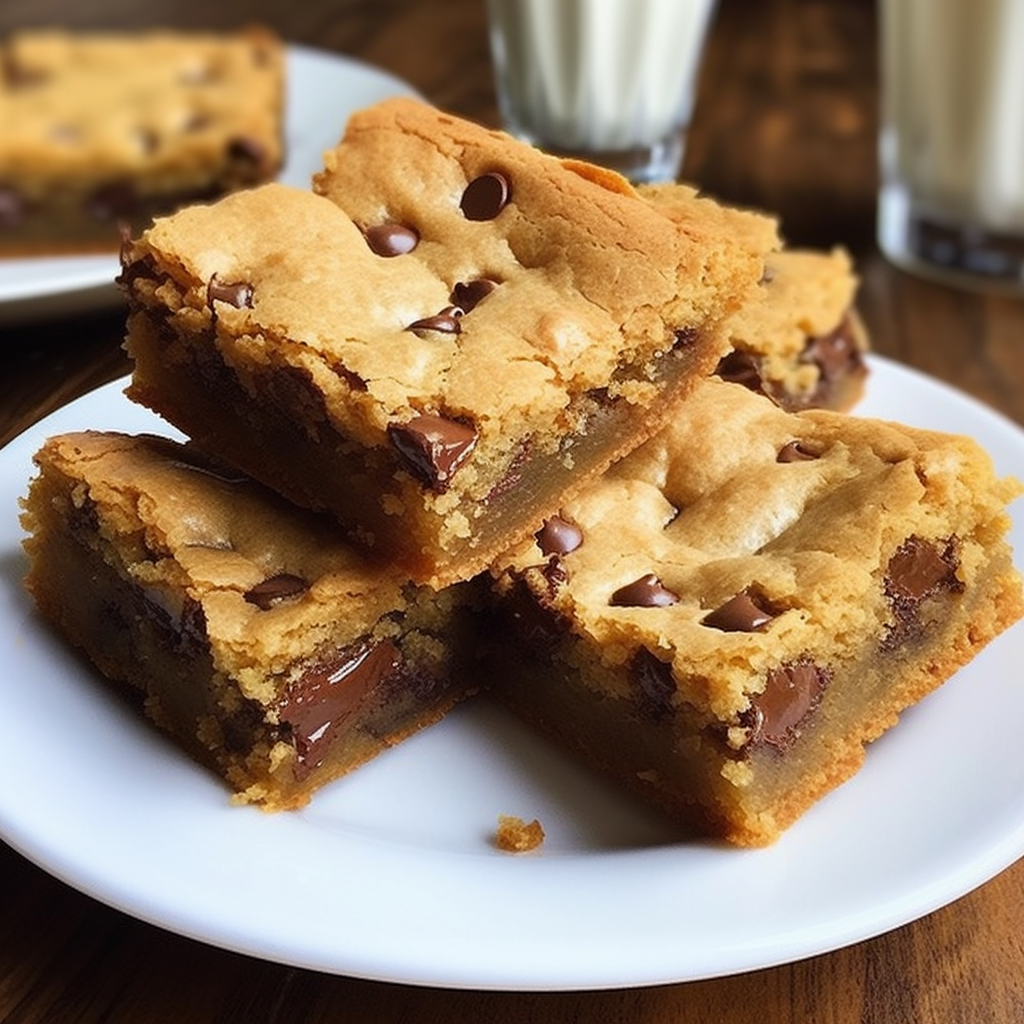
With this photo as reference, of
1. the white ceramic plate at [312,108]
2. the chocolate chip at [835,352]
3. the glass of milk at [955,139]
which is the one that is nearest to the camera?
the chocolate chip at [835,352]

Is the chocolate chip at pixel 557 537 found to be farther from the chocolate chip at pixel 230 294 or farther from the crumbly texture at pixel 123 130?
the crumbly texture at pixel 123 130

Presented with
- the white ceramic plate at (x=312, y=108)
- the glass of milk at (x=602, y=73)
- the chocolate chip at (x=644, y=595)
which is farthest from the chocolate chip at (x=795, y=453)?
the white ceramic plate at (x=312, y=108)

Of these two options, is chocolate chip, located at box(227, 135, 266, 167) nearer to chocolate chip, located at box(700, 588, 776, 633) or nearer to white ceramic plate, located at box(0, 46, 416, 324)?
white ceramic plate, located at box(0, 46, 416, 324)

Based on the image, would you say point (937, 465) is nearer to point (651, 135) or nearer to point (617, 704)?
point (617, 704)

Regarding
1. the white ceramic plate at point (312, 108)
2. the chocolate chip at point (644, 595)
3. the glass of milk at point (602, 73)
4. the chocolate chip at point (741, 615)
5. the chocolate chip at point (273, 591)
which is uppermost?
the chocolate chip at point (273, 591)

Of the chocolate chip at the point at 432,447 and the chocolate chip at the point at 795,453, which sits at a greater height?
the chocolate chip at the point at 432,447

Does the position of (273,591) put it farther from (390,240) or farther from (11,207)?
(11,207)

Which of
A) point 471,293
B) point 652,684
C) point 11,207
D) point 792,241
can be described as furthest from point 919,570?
point 11,207

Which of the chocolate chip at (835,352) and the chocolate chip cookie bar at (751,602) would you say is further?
the chocolate chip at (835,352)
